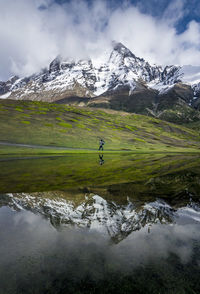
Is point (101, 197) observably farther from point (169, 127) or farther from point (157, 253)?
point (169, 127)

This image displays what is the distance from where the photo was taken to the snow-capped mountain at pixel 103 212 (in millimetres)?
7438

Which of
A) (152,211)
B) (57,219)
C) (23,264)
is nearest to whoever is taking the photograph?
(23,264)

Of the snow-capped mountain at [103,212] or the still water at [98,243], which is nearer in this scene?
the still water at [98,243]

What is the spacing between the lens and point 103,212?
8664mm

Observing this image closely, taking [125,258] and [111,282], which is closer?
[111,282]

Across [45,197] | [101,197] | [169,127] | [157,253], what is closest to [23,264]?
[157,253]

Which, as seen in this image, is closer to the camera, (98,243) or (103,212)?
(98,243)

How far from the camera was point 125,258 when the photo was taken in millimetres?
5469

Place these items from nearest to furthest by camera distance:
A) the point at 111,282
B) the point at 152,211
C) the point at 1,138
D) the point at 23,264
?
the point at 111,282
the point at 23,264
the point at 152,211
the point at 1,138

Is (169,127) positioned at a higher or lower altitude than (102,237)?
higher

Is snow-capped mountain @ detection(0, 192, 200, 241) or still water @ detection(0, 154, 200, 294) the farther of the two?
snow-capped mountain @ detection(0, 192, 200, 241)

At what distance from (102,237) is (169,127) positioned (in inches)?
6422

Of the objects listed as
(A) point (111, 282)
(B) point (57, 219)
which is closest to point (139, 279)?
(A) point (111, 282)

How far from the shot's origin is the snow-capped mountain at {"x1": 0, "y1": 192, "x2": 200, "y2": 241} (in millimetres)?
7438
